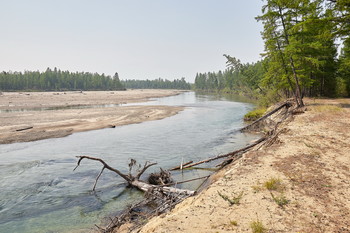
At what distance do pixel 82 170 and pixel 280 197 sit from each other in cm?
1212

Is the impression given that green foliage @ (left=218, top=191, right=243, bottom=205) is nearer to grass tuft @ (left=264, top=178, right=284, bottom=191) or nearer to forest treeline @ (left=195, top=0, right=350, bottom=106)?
grass tuft @ (left=264, top=178, right=284, bottom=191)

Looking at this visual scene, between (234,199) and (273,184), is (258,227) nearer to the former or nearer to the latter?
(234,199)

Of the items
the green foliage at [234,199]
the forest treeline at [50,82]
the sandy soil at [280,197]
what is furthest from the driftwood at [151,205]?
the forest treeline at [50,82]

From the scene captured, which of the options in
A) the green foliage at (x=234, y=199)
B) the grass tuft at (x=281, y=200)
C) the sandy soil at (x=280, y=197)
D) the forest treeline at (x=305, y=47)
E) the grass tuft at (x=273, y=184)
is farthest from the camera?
the forest treeline at (x=305, y=47)

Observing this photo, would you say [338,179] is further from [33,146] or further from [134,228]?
[33,146]

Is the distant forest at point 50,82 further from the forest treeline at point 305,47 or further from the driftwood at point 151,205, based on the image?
the driftwood at point 151,205

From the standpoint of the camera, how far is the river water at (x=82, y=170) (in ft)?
31.1

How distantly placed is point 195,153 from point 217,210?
37.3 ft

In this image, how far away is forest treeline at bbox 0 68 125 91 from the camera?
118 metres

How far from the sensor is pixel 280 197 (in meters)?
6.73

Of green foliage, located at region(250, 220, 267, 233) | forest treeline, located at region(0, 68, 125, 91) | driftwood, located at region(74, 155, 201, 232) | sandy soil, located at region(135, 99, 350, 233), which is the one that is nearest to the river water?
driftwood, located at region(74, 155, 201, 232)

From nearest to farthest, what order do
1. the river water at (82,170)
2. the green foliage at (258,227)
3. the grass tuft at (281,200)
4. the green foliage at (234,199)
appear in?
the green foliage at (258,227)
the grass tuft at (281,200)
the green foliage at (234,199)
the river water at (82,170)

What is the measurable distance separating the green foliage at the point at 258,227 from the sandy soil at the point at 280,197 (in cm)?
9

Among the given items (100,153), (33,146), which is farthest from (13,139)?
(100,153)
